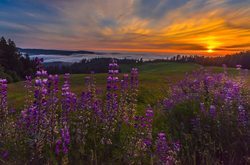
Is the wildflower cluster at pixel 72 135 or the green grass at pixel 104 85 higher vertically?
the wildflower cluster at pixel 72 135

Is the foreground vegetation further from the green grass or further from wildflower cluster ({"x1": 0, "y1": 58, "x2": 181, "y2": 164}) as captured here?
the green grass

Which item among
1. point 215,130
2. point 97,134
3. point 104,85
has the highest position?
point 97,134

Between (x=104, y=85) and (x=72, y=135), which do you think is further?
(x=104, y=85)

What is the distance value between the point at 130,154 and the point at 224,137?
3074mm

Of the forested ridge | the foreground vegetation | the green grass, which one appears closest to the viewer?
the foreground vegetation

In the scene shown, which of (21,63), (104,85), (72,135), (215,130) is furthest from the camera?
(21,63)

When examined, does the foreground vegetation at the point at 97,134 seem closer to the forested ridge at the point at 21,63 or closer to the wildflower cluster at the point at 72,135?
the wildflower cluster at the point at 72,135

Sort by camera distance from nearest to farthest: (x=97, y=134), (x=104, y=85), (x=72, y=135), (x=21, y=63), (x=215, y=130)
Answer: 1. (x=72, y=135)
2. (x=97, y=134)
3. (x=215, y=130)
4. (x=104, y=85)
5. (x=21, y=63)

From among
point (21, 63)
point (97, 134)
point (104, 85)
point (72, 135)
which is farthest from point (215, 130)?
point (21, 63)

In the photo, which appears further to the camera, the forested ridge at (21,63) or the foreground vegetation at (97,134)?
the forested ridge at (21,63)

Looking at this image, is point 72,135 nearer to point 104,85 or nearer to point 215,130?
point 215,130

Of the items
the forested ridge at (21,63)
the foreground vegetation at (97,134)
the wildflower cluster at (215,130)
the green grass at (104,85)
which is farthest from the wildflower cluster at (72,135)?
the forested ridge at (21,63)

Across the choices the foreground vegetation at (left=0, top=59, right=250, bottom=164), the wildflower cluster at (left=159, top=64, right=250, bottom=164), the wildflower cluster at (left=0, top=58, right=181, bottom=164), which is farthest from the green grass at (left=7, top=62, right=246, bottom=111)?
the wildflower cluster at (left=0, top=58, right=181, bottom=164)

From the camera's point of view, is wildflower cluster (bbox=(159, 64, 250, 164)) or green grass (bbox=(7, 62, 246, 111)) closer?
wildflower cluster (bbox=(159, 64, 250, 164))
